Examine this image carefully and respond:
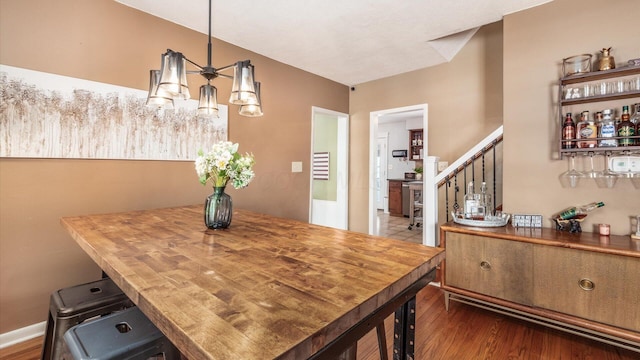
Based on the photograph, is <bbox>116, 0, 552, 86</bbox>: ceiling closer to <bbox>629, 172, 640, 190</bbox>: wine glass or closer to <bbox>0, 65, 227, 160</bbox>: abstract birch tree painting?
<bbox>0, 65, 227, 160</bbox>: abstract birch tree painting

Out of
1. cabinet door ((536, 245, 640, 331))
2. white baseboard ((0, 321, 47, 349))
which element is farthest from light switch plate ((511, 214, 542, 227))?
white baseboard ((0, 321, 47, 349))

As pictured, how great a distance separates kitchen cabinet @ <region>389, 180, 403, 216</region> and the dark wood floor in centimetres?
486

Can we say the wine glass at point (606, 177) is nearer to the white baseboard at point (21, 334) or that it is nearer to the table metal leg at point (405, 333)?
the table metal leg at point (405, 333)

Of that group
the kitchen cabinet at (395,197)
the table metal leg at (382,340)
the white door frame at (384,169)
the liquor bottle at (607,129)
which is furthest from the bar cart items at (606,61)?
the white door frame at (384,169)

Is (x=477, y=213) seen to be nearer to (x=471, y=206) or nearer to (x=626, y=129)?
(x=471, y=206)

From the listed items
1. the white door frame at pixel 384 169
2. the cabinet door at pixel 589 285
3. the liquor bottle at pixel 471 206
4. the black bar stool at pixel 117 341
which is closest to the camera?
the black bar stool at pixel 117 341

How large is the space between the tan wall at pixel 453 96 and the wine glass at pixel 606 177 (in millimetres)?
1101

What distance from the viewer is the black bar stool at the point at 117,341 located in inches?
37.4

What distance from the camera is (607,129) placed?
1.97 meters

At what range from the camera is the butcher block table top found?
0.59m

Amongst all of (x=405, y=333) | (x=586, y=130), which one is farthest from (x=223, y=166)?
(x=586, y=130)

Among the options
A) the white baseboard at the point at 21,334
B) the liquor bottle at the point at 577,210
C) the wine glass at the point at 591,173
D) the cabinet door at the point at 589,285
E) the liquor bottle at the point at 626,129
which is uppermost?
the liquor bottle at the point at 626,129

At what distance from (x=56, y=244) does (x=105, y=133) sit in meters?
0.88

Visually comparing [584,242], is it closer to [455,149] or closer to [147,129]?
[455,149]
